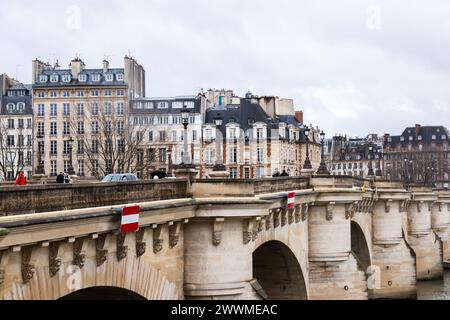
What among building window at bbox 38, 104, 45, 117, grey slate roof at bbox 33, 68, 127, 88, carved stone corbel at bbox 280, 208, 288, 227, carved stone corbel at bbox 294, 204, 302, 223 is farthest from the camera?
building window at bbox 38, 104, 45, 117

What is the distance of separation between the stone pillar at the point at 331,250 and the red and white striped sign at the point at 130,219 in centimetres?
2173

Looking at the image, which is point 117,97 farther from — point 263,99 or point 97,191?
point 97,191

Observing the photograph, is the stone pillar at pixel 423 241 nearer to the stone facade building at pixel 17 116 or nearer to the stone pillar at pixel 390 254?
the stone pillar at pixel 390 254

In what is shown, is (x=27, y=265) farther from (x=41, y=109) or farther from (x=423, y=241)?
(x=41, y=109)

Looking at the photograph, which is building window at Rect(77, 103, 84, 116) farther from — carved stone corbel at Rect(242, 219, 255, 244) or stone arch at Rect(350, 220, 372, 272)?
carved stone corbel at Rect(242, 219, 255, 244)

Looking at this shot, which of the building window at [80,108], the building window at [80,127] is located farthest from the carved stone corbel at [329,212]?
the building window at [80,108]

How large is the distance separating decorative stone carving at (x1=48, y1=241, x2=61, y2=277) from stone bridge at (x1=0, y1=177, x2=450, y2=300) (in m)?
0.02

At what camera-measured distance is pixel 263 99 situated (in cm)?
10519

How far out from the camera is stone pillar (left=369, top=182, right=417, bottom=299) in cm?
5734

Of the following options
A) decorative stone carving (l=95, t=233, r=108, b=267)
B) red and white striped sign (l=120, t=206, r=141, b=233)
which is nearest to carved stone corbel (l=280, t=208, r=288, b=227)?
red and white striped sign (l=120, t=206, r=141, b=233)

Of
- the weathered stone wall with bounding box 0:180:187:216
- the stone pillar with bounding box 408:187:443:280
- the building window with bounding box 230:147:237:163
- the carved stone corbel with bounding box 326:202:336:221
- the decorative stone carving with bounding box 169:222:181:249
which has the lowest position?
the stone pillar with bounding box 408:187:443:280

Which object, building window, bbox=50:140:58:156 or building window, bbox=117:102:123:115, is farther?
building window, bbox=50:140:58:156
